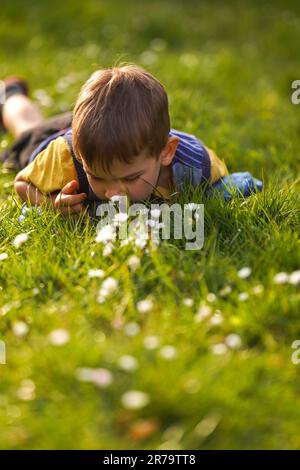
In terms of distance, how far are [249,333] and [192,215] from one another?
2.58 feet

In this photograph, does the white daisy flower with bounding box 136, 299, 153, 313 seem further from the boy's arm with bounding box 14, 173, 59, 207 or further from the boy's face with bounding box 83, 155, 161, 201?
the boy's arm with bounding box 14, 173, 59, 207

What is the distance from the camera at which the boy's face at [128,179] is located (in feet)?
10.1

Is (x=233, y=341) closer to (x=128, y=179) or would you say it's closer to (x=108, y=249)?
(x=108, y=249)

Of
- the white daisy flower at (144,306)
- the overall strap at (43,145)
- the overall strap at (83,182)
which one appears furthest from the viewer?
the overall strap at (43,145)

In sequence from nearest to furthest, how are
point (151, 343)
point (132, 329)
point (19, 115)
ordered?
point (151, 343), point (132, 329), point (19, 115)

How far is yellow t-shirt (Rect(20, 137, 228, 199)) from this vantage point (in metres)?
3.48

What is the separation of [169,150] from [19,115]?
1808 millimetres

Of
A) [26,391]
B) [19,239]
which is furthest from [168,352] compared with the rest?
→ [19,239]

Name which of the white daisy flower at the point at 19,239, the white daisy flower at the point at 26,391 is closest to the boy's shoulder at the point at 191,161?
the white daisy flower at the point at 19,239

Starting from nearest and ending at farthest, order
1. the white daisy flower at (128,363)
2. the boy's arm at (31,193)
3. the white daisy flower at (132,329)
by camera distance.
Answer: the white daisy flower at (128,363), the white daisy flower at (132,329), the boy's arm at (31,193)

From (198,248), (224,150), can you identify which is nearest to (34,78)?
(224,150)

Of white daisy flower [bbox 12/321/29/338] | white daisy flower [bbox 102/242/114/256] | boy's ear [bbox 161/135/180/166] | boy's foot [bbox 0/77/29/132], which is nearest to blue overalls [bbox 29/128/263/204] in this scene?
boy's ear [bbox 161/135/180/166]

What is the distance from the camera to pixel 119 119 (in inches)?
118

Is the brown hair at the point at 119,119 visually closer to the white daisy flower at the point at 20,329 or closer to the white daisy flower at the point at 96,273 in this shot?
the white daisy flower at the point at 96,273
